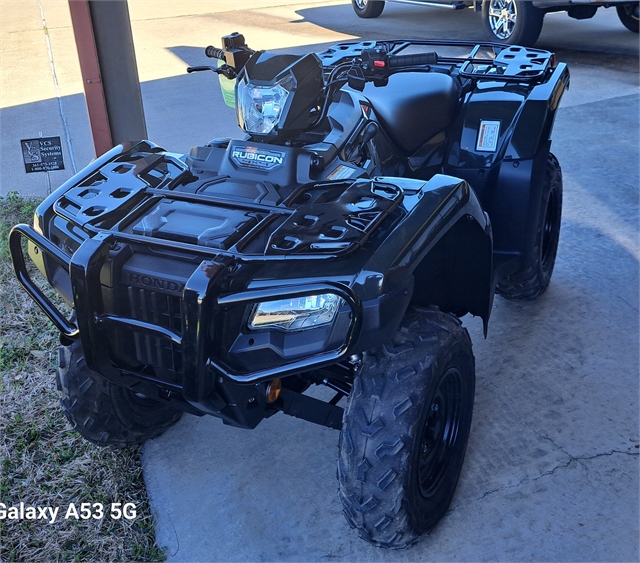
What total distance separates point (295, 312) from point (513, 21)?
293 inches

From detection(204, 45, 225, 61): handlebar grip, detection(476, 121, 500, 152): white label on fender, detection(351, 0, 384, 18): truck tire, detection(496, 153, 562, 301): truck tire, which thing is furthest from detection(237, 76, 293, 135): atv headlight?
detection(351, 0, 384, 18): truck tire

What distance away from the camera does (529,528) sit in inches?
95.7

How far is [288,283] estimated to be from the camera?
1957 mm

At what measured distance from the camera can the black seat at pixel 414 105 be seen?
3.02m

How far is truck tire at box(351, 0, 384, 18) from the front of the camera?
1131cm

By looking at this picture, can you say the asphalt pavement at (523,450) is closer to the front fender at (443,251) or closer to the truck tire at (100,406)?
the truck tire at (100,406)

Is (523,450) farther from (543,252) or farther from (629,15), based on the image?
(629,15)

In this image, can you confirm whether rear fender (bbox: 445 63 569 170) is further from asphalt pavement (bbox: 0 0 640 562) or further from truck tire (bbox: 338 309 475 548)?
truck tire (bbox: 338 309 475 548)

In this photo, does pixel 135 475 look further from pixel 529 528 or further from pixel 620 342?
pixel 620 342

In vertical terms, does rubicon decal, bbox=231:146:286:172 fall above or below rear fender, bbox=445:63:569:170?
above

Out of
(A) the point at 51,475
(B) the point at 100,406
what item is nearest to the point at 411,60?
(B) the point at 100,406

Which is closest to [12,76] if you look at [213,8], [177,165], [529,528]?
[213,8]

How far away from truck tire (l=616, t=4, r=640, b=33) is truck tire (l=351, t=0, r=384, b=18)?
3.65 metres

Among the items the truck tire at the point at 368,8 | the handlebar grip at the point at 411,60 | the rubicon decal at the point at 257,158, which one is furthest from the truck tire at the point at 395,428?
the truck tire at the point at 368,8
